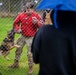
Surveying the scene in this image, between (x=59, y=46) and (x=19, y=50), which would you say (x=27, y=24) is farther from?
(x=59, y=46)

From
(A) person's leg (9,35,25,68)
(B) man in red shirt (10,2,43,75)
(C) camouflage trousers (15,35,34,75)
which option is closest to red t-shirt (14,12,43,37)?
(B) man in red shirt (10,2,43,75)

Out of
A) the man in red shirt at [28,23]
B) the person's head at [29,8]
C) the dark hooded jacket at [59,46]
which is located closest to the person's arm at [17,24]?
the man in red shirt at [28,23]

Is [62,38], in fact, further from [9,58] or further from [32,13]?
[9,58]

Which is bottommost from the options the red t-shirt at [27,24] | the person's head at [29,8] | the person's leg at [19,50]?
the person's leg at [19,50]

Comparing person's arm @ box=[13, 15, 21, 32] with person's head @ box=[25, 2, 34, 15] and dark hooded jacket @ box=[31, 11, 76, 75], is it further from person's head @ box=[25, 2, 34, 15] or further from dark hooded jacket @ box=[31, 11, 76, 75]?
dark hooded jacket @ box=[31, 11, 76, 75]

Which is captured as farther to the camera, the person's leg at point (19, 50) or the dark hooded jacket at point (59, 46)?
the person's leg at point (19, 50)

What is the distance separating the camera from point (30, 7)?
222 inches

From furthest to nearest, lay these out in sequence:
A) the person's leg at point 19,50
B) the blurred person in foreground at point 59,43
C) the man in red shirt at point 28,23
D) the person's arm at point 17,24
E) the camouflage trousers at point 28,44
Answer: the person's leg at point 19,50 < the camouflage trousers at point 28,44 < the person's arm at point 17,24 < the man in red shirt at point 28,23 < the blurred person in foreground at point 59,43

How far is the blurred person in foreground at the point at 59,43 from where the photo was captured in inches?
99.0

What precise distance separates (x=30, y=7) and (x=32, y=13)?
15 cm

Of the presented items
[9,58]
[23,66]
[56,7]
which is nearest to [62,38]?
[56,7]

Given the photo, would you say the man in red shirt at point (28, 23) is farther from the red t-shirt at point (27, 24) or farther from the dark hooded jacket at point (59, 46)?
the dark hooded jacket at point (59, 46)

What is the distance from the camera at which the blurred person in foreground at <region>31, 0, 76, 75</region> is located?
8.25 feet

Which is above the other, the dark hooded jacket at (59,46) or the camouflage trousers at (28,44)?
the dark hooded jacket at (59,46)
